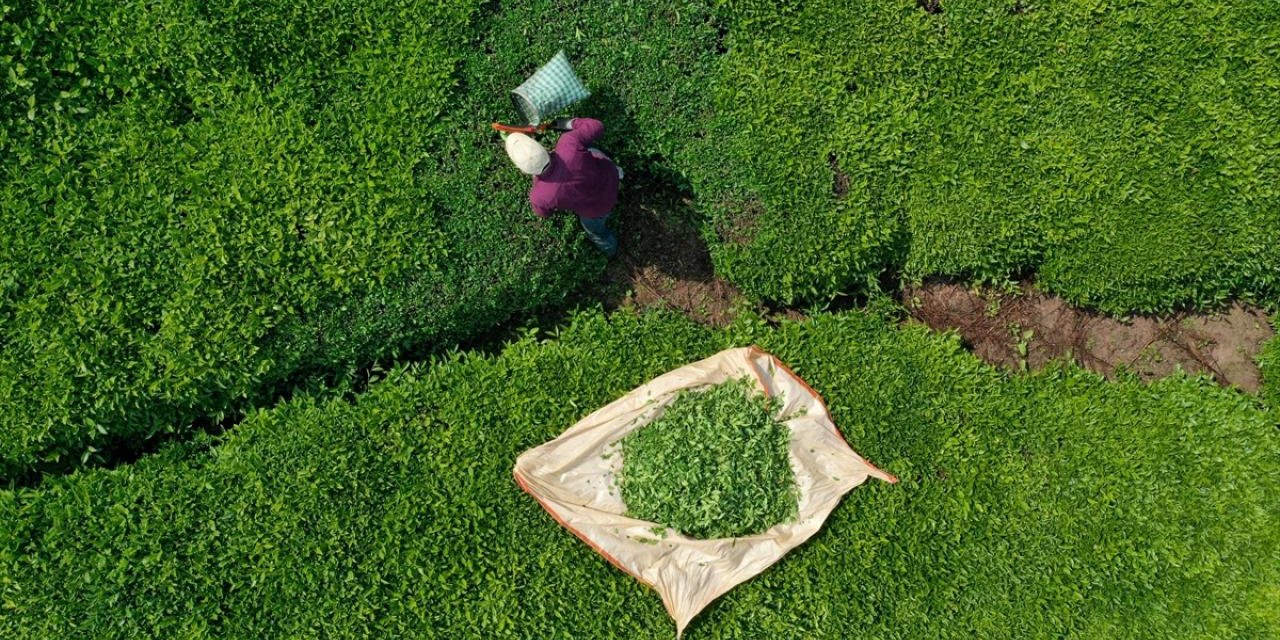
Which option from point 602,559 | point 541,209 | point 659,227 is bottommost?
point 602,559

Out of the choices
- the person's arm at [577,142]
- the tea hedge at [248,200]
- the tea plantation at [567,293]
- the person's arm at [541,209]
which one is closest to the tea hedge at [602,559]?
the tea plantation at [567,293]

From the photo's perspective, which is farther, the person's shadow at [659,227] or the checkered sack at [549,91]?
the person's shadow at [659,227]

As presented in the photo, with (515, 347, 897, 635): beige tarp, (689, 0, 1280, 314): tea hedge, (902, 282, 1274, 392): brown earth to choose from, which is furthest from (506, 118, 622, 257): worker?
(902, 282, 1274, 392): brown earth

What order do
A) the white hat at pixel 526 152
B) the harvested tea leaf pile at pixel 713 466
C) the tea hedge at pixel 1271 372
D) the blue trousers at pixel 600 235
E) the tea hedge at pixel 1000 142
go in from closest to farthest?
the white hat at pixel 526 152
the harvested tea leaf pile at pixel 713 466
the blue trousers at pixel 600 235
the tea hedge at pixel 1000 142
the tea hedge at pixel 1271 372

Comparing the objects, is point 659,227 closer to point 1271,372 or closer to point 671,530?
point 671,530

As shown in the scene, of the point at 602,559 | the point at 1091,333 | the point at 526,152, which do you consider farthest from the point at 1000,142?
the point at 602,559

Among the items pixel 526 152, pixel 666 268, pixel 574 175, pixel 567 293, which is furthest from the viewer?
pixel 666 268

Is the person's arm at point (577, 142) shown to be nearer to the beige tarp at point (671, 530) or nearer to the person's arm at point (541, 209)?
the person's arm at point (541, 209)
